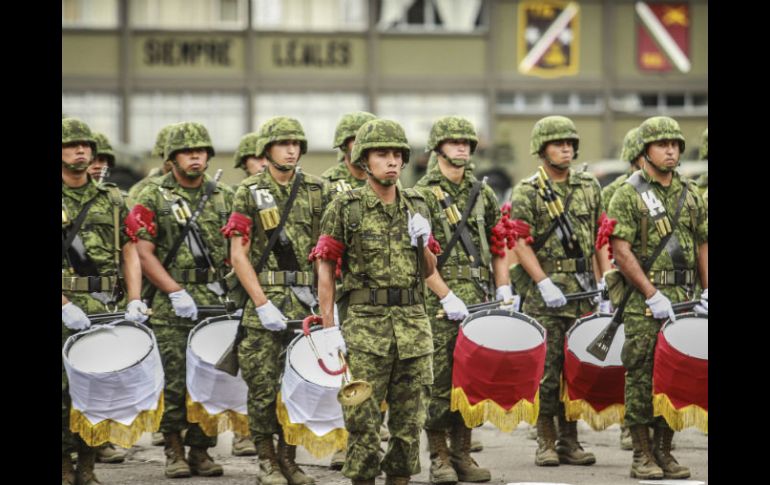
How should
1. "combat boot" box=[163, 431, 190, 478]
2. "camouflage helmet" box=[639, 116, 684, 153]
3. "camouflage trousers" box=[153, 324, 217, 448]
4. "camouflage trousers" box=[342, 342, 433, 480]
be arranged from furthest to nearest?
"camouflage trousers" box=[153, 324, 217, 448]
"combat boot" box=[163, 431, 190, 478]
"camouflage helmet" box=[639, 116, 684, 153]
"camouflage trousers" box=[342, 342, 433, 480]

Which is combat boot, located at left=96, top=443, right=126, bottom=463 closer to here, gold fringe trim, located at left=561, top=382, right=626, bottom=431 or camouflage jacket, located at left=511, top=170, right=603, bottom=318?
camouflage jacket, located at left=511, top=170, right=603, bottom=318

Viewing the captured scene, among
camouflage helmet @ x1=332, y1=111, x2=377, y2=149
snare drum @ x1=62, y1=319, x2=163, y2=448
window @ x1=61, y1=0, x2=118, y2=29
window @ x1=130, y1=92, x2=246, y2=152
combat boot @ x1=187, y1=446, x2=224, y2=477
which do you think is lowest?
combat boot @ x1=187, y1=446, x2=224, y2=477

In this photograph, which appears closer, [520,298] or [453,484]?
[453,484]

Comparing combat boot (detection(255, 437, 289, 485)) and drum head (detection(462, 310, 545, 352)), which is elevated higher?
drum head (detection(462, 310, 545, 352))

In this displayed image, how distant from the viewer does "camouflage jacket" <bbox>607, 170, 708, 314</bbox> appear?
10367 mm

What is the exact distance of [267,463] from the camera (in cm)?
1004

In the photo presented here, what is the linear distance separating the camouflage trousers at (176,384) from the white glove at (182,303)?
17 centimetres

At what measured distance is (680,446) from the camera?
12.3 m

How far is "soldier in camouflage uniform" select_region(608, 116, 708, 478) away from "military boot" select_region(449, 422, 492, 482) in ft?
3.62

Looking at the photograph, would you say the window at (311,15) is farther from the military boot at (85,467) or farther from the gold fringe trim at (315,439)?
the gold fringe trim at (315,439)

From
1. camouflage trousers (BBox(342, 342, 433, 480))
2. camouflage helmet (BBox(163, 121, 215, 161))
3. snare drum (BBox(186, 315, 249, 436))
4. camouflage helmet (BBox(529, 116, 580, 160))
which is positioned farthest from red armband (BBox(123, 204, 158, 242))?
camouflage helmet (BBox(529, 116, 580, 160))
